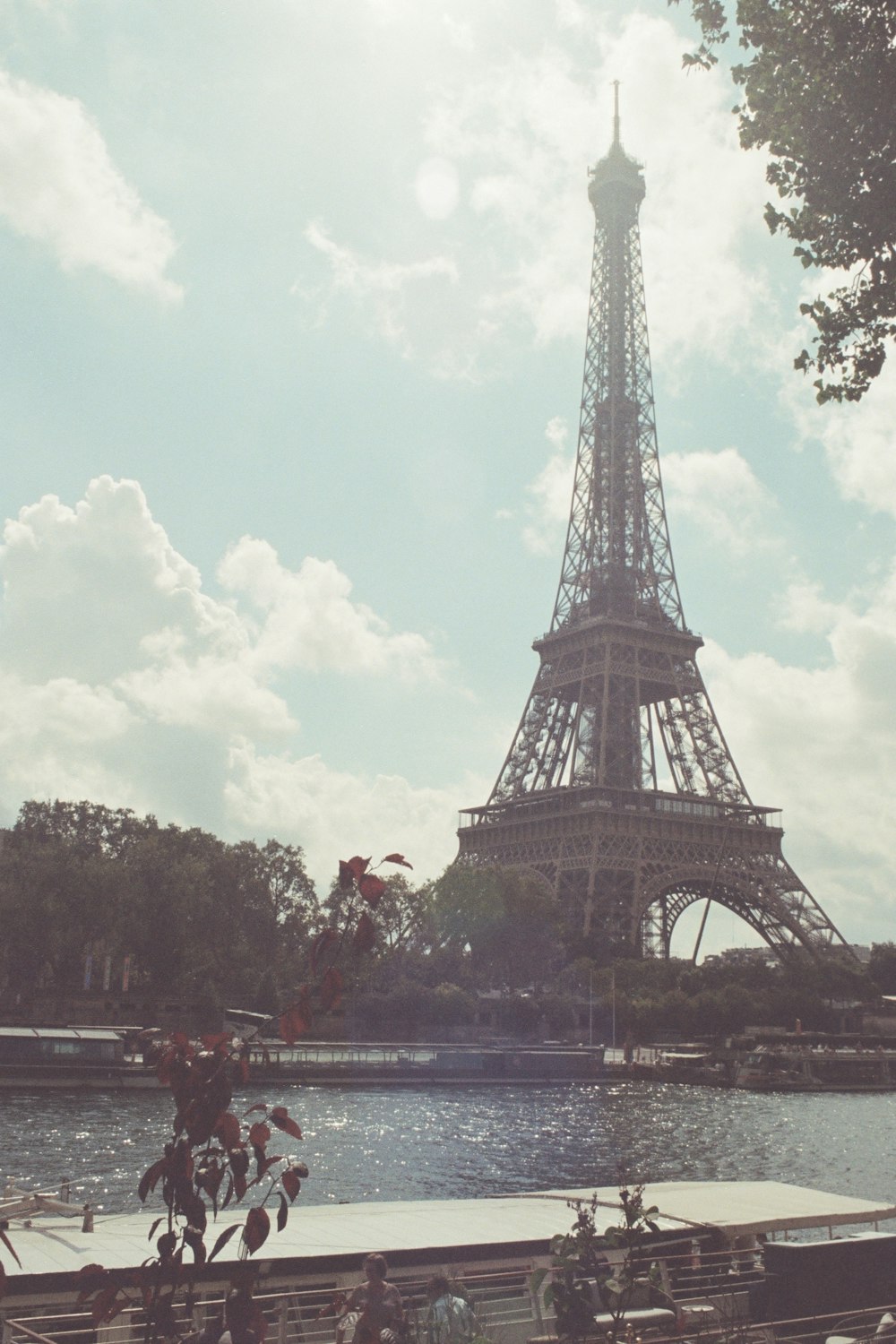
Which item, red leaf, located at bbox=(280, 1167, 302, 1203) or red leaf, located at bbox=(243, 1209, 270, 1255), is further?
red leaf, located at bbox=(280, 1167, 302, 1203)

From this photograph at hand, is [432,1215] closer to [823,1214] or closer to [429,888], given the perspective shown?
[823,1214]

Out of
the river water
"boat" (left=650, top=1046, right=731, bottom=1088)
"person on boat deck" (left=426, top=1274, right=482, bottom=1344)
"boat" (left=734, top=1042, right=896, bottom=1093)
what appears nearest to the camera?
"person on boat deck" (left=426, top=1274, right=482, bottom=1344)

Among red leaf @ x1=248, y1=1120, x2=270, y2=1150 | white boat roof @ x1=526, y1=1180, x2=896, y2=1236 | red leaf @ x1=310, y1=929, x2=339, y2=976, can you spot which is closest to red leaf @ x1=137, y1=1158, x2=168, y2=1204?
red leaf @ x1=248, y1=1120, x2=270, y2=1150

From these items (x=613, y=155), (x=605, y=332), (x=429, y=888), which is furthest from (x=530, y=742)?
(x=613, y=155)

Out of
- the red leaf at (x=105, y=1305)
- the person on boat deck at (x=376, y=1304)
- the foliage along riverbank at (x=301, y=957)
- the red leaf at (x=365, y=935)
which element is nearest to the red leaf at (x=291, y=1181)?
the red leaf at (x=105, y=1305)

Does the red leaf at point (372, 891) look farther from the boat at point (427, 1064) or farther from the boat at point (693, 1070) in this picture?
the boat at point (693, 1070)

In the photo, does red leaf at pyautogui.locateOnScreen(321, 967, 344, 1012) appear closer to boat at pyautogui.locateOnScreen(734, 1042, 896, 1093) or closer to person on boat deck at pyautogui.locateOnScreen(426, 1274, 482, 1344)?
person on boat deck at pyautogui.locateOnScreen(426, 1274, 482, 1344)
